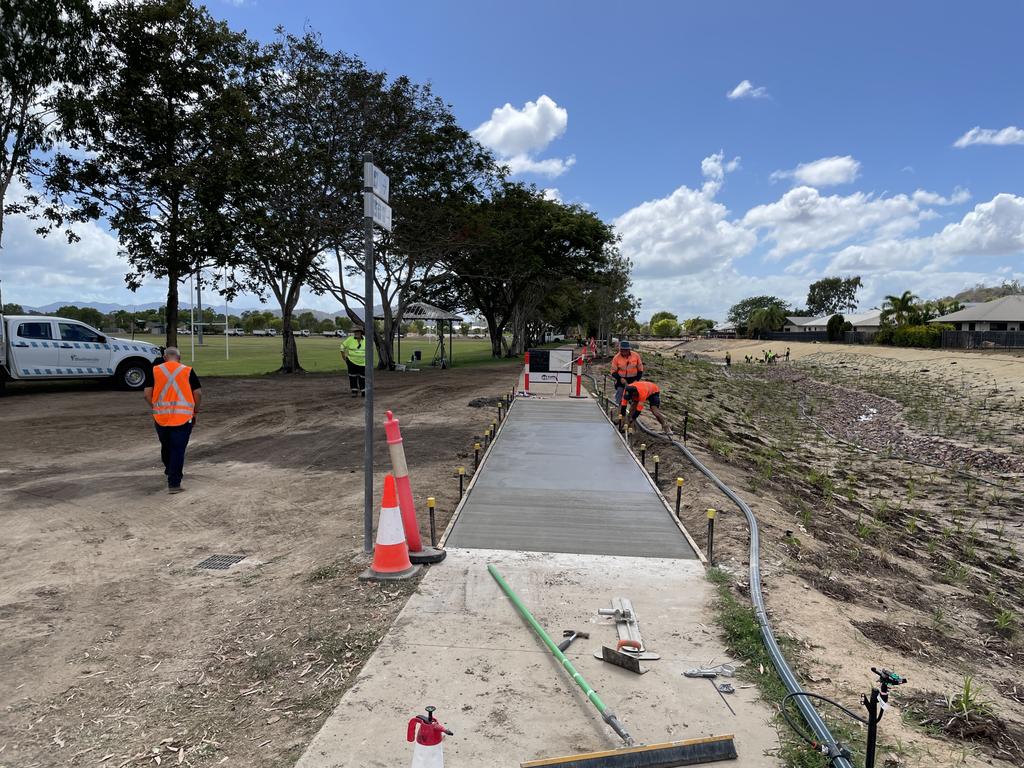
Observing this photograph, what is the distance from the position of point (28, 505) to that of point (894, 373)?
38.7 meters

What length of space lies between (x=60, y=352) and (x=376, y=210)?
15.0 m

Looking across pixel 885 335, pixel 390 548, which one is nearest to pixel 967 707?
pixel 390 548

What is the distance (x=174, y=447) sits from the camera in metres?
7.55

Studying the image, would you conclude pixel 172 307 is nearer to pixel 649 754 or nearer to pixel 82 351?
pixel 82 351

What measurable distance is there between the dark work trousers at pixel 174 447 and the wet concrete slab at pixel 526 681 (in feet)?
13.9

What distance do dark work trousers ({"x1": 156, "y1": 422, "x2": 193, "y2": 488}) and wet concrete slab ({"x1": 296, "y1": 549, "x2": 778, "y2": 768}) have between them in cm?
425

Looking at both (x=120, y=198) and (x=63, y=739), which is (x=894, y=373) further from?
(x=63, y=739)

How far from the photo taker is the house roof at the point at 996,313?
51.4m

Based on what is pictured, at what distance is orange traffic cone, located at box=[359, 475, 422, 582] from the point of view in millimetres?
4844

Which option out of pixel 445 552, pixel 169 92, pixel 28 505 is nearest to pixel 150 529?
pixel 28 505

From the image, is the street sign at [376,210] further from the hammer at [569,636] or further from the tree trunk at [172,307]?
the tree trunk at [172,307]

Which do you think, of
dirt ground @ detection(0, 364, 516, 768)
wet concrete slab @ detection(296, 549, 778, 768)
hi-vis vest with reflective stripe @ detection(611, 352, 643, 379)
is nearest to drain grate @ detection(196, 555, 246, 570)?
dirt ground @ detection(0, 364, 516, 768)

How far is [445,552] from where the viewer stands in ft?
17.3

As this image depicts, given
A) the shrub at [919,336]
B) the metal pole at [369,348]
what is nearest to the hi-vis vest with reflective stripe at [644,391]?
the metal pole at [369,348]
